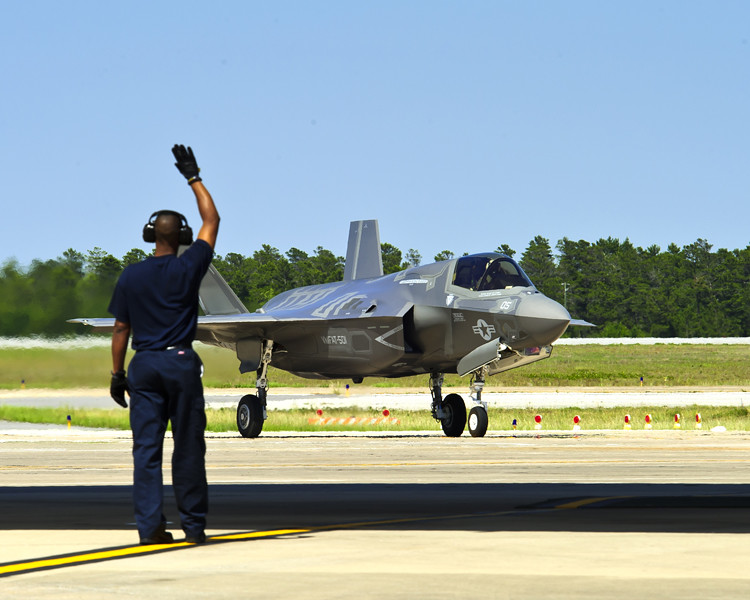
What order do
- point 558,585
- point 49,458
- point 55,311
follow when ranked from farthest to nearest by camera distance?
point 55,311 < point 49,458 < point 558,585

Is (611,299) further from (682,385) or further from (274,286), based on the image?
(682,385)

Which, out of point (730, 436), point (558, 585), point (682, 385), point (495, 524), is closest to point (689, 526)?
point (495, 524)

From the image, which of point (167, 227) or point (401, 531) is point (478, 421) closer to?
point (401, 531)

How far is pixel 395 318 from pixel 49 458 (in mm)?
9845

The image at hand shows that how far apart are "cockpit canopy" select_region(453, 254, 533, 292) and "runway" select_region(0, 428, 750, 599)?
836 centimetres

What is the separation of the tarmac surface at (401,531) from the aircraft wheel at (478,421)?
7.83 metres

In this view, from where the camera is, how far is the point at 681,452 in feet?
66.6

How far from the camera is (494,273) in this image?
2644cm

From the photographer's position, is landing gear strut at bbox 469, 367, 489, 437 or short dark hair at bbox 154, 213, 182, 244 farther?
landing gear strut at bbox 469, 367, 489, 437

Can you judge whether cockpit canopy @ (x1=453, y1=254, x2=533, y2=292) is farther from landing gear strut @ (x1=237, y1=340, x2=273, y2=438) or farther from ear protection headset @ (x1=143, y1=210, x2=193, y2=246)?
ear protection headset @ (x1=143, y1=210, x2=193, y2=246)

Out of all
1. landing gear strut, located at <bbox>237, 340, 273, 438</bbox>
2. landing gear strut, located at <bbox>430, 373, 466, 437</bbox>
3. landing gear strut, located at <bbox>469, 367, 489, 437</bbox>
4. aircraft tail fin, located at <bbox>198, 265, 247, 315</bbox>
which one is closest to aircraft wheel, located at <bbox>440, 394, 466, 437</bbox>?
landing gear strut, located at <bbox>430, 373, 466, 437</bbox>

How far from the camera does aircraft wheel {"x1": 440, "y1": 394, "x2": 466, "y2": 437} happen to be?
1107 inches

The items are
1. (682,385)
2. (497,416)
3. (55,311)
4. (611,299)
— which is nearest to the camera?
(55,311)

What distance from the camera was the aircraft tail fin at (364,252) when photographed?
34312 millimetres
